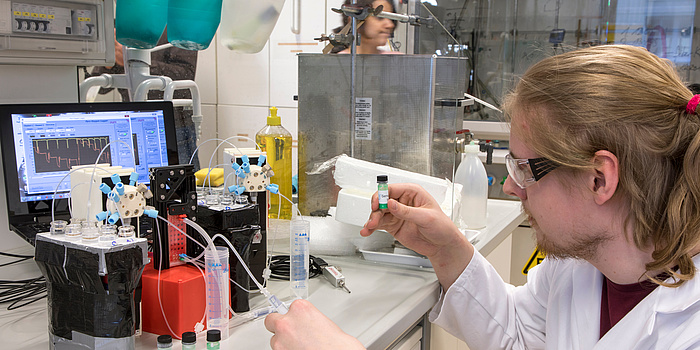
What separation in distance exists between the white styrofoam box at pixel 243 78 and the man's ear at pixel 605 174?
8.40 feet

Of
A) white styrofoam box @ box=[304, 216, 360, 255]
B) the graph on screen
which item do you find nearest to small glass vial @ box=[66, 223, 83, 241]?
the graph on screen

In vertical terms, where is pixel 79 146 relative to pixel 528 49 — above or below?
below

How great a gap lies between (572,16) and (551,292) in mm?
2487

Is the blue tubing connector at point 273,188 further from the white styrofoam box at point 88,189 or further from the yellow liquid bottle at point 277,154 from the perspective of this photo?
the yellow liquid bottle at point 277,154

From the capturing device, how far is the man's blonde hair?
945 mm

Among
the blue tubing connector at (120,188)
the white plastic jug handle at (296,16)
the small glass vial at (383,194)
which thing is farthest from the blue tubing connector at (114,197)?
the white plastic jug handle at (296,16)

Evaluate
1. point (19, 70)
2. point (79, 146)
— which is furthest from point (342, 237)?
point (19, 70)

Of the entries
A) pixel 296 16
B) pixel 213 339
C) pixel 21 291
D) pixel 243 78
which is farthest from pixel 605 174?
pixel 243 78

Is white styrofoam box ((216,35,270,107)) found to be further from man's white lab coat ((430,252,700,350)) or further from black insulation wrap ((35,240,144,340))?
black insulation wrap ((35,240,144,340))

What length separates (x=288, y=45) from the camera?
10.6 ft

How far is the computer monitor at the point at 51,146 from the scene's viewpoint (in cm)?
134

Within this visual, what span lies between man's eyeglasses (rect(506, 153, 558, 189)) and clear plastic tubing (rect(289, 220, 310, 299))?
46 centimetres

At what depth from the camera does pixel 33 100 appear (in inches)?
60.6

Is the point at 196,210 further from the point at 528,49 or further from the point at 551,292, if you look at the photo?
the point at 528,49
